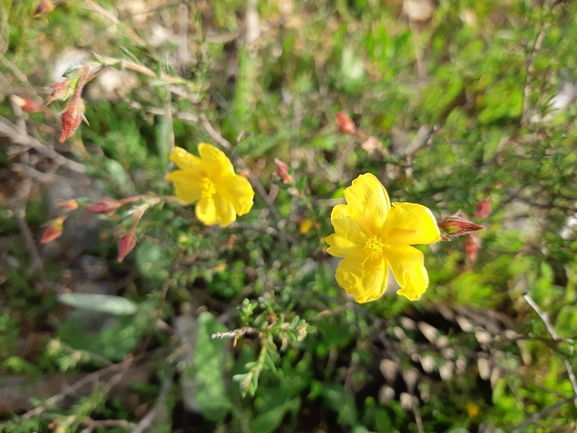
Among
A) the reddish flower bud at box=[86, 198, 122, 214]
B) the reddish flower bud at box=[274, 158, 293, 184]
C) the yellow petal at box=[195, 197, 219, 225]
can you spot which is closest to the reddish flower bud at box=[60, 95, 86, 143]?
the reddish flower bud at box=[86, 198, 122, 214]

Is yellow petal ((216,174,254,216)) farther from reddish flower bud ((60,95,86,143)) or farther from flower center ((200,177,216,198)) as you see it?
reddish flower bud ((60,95,86,143))

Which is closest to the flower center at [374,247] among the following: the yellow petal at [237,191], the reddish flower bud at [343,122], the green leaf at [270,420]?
the yellow petal at [237,191]

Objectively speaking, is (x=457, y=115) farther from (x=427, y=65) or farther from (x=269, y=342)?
(x=269, y=342)

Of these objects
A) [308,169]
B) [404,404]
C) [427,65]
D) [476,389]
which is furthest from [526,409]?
[427,65]

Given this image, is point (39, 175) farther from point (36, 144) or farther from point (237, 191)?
point (237, 191)

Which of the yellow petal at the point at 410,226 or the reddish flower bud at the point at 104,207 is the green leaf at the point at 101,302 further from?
the yellow petal at the point at 410,226

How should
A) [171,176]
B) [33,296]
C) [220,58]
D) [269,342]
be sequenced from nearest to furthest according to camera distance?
[269,342]
[171,176]
[33,296]
[220,58]
